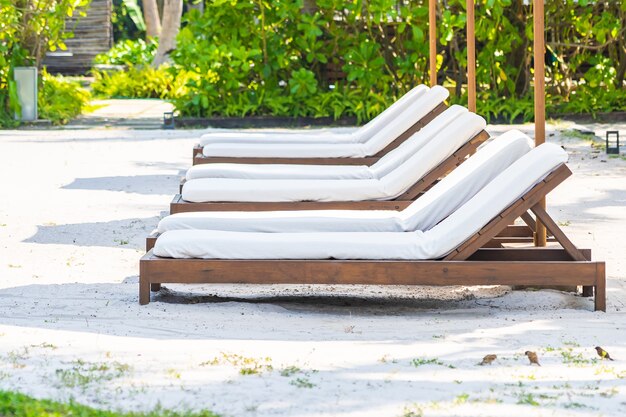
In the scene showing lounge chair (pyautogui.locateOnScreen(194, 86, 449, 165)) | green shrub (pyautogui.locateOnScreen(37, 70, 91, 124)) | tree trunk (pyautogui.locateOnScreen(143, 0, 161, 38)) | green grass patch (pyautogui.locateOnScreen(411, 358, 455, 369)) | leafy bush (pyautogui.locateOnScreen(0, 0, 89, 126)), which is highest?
tree trunk (pyautogui.locateOnScreen(143, 0, 161, 38))

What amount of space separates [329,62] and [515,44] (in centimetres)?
251

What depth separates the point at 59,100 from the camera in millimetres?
16938

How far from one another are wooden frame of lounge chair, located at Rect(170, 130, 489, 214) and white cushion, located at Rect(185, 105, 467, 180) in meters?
0.39

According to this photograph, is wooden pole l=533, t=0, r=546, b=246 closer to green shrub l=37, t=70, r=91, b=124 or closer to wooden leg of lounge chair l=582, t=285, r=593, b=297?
wooden leg of lounge chair l=582, t=285, r=593, b=297

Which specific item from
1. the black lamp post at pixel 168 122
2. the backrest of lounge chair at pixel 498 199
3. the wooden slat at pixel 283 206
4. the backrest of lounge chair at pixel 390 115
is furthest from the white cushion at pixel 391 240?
the black lamp post at pixel 168 122

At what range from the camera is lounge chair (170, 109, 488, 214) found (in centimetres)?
751

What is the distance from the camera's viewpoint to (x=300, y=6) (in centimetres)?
1582

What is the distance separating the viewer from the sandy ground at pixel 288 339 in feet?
14.2

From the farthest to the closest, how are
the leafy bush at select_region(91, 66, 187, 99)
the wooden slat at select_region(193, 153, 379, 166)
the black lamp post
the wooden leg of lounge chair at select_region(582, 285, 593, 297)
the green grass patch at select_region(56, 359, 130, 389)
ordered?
the leafy bush at select_region(91, 66, 187, 99) < the black lamp post < the wooden slat at select_region(193, 153, 379, 166) < the wooden leg of lounge chair at select_region(582, 285, 593, 297) < the green grass patch at select_region(56, 359, 130, 389)

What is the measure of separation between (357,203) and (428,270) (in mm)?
1674

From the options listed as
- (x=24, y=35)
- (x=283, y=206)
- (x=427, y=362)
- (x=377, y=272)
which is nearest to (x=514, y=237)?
(x=283, y=206)

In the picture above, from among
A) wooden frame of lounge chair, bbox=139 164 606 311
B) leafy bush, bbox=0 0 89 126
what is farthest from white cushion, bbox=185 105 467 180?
leafy bush, bbox=0 0 89 126

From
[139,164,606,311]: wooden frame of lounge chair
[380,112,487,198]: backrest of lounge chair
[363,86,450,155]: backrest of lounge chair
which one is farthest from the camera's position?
[363,86,450,155]: backrest of lounge chair

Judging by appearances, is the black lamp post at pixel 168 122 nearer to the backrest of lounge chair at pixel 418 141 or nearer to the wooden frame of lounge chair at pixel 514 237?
the backrest of lounge chair at pixel 418 141
